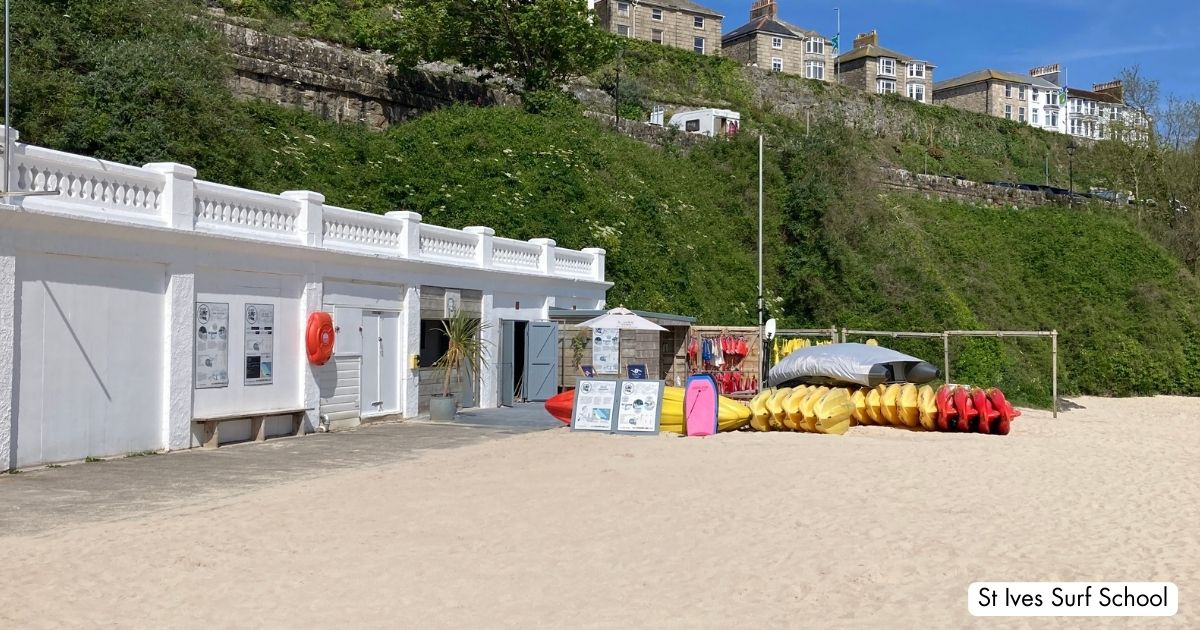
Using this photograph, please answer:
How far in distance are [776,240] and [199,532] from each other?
2977 cm

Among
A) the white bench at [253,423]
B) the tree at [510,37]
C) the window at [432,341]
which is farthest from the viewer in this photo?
the tree at [510,37]

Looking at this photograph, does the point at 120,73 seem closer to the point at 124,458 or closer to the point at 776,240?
the point at 124,458

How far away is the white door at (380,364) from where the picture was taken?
62.6ft

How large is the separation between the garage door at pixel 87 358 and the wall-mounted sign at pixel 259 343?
1778mm

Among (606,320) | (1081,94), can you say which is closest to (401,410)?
(606,320)

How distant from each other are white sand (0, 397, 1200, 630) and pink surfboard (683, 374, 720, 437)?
144 inches

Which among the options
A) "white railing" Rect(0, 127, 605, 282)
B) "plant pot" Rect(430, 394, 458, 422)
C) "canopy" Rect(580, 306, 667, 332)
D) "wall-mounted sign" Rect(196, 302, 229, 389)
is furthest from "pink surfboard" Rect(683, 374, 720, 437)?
"wall-mounted sign" Rect(196, 302, 229, 389)

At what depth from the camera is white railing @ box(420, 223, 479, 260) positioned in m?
20.9

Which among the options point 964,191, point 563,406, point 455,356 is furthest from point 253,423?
point 964,191

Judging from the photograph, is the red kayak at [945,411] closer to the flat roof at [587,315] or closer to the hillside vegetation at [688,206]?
the flat roof at [587,315]

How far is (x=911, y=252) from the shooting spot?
3928cm

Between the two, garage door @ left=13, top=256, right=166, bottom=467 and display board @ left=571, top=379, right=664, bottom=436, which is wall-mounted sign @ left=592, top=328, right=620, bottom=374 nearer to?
display board @ left=571, top=379, right=664, bottom=436

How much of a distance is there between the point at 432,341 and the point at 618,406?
15.0 feet

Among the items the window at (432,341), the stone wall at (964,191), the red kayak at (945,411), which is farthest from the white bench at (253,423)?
the stone wall at (964,191)
